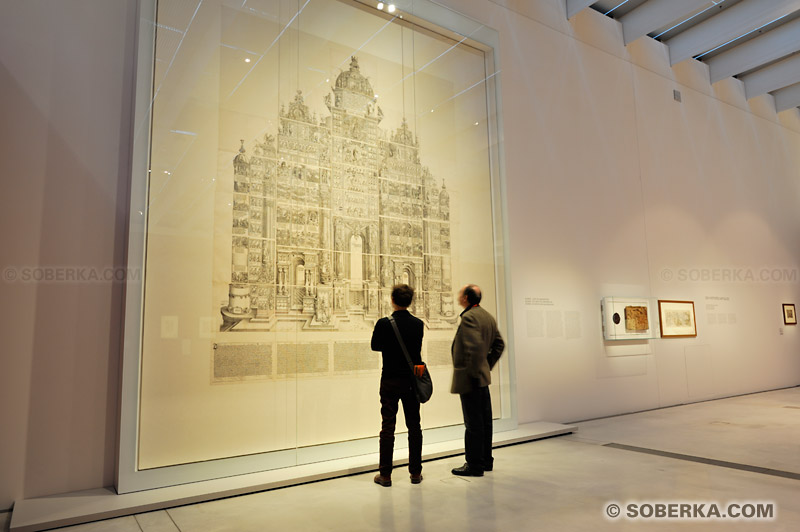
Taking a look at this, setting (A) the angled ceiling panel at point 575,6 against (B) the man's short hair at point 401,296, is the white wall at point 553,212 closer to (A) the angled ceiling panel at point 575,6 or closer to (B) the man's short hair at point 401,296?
(A) the angled ceiling panel at point 575,6

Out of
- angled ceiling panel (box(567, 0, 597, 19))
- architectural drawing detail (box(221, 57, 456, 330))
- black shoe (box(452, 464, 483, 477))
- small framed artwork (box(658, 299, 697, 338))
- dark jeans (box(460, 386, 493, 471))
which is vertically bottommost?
black shoe (box(452, 464, 483, 477))

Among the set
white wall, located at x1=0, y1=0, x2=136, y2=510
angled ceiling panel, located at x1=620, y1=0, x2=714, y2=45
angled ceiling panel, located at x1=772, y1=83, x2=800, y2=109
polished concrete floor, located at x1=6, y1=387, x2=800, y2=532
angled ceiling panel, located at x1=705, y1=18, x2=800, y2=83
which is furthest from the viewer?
angled ceiling panel, located at x1=772, y1=83, x2=800, y2=109

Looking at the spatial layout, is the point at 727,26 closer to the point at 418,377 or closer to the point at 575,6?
the point at 575,6

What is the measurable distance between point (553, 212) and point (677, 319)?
12.0 ft

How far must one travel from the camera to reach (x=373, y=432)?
625cm

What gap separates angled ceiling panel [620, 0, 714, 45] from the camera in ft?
30.1

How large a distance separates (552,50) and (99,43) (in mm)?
6798

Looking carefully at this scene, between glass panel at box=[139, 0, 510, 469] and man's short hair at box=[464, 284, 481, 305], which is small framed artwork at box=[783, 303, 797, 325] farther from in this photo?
man's short hair at box=[464, 284, 481, 305]

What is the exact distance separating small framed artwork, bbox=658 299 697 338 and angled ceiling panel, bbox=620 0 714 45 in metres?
4.93

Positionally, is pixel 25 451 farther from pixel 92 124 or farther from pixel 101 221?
pixel 92 124

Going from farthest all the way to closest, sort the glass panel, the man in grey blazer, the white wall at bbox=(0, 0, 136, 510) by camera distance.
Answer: the glass panel
the man in grey blazer
the white wall at bbox=(0, 0, 136, 510)

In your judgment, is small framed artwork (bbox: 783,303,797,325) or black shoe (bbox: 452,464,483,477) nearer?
black shoe (bbox: 452,464,483,477)

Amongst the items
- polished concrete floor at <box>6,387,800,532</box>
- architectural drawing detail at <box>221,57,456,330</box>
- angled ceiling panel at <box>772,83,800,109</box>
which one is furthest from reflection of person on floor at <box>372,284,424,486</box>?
angled ceiling panel at <box>772,83,800,109</box>

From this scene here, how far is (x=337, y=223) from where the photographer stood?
633 cm
